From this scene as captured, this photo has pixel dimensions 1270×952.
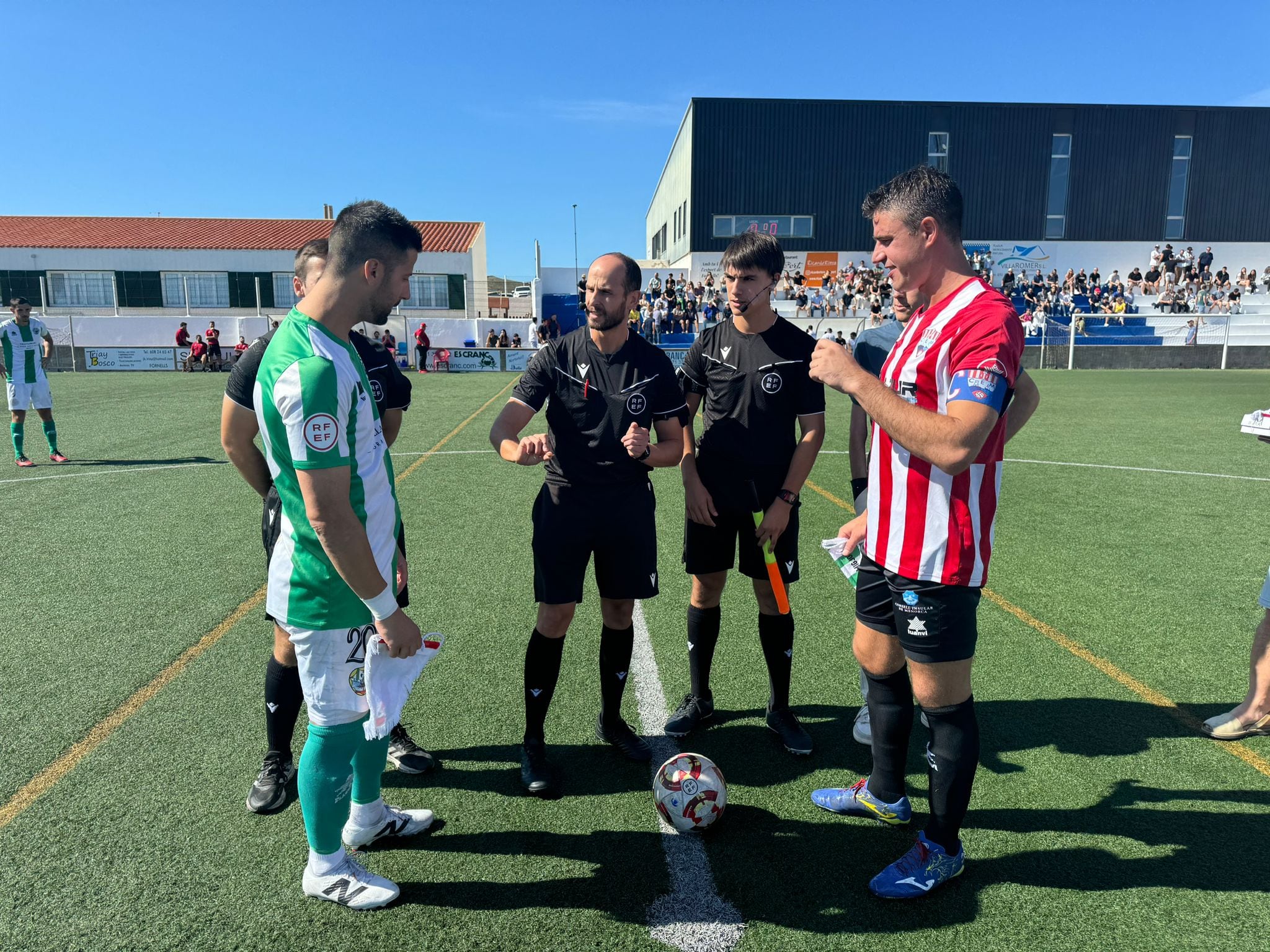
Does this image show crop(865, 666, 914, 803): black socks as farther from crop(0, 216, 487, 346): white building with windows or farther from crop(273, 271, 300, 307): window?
crop(273, 271, 300, 307): window

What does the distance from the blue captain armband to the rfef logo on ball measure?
1.82 metres

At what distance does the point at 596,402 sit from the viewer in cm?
339

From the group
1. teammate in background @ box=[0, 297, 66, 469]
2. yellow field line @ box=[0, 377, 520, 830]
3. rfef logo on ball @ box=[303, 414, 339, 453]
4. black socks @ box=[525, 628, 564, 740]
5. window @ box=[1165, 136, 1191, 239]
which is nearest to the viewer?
rfef logo on ball @ box=[303, 414, 339, 453]

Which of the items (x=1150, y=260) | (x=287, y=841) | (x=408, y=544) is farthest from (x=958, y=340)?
(x=1150, y=260)

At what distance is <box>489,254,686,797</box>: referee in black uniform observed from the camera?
337 centimetres

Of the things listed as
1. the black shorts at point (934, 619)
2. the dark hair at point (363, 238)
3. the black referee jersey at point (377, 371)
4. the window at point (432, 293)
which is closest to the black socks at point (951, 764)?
the black shorts at point (934, 619)

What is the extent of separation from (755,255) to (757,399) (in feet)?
2.22

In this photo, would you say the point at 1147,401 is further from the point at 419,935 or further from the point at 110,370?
the point at 110,370

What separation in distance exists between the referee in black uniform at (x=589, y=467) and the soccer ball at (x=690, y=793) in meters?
0.54

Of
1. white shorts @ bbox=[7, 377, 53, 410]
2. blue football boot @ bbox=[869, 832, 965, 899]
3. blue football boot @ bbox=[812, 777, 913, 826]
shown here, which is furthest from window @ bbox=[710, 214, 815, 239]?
blue football boot @ bbox=[869, 832, 965, 899]

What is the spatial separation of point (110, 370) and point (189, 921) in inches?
1310

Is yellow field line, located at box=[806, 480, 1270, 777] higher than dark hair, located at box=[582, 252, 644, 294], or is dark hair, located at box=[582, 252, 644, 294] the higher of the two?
dark hair, located at box=[582, 252, 644, 294]

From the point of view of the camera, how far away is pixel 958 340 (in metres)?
2.35

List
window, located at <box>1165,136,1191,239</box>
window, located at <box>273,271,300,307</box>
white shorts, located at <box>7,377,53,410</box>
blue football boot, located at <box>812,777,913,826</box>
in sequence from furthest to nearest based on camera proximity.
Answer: window, located at <box>1165,136,1191,239</box> → window, located at <box>273,271,300,307</box> → white shorts, located at <box>7,377,53,410</box> → blue football boot, located at <box>812,777,913,826</box>
